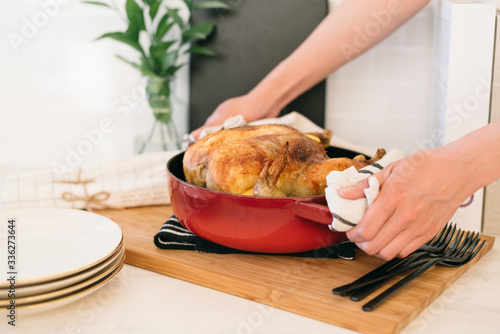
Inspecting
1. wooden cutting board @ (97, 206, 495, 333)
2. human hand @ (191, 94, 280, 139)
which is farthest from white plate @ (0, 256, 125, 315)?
human hand @ (191, 94, 280, 139)

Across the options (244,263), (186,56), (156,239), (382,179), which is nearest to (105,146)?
(186,56)

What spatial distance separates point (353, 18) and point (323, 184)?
2.04 feet

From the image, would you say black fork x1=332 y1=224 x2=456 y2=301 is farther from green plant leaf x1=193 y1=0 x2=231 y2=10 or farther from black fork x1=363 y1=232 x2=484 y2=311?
green plant leaf x1=193 y1=0 x2=231 y2=10

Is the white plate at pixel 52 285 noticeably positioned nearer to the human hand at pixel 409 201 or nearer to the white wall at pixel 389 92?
the human hand at pixel 409 201

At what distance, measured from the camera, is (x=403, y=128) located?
4.97ft

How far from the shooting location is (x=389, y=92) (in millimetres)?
1502

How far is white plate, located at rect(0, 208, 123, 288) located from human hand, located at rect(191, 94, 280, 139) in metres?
0.46

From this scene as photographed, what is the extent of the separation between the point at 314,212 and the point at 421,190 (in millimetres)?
157

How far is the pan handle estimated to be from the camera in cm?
81

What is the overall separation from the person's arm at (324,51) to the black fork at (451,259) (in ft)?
1.85

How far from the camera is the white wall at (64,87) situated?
169 cm

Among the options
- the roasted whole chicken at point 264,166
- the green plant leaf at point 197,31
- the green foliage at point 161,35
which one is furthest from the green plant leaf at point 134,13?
the roasted whole chicken at point 264,166

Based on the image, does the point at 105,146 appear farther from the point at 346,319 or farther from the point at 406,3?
the point at 346,319

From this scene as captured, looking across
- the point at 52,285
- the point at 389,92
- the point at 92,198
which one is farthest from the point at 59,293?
the point at 389,92
